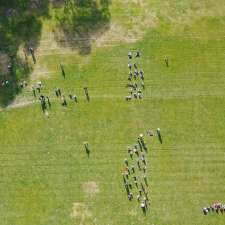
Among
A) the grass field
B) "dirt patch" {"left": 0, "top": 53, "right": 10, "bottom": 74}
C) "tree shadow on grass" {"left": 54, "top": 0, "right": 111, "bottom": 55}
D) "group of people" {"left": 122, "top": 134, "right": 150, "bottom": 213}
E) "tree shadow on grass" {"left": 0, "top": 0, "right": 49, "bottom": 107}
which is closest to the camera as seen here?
the grass field

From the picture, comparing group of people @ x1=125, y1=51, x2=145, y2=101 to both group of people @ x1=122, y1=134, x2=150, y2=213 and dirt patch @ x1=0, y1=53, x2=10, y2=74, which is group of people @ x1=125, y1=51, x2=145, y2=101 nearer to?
group of people @ x1=122, y1=134, x2=150, y2=213

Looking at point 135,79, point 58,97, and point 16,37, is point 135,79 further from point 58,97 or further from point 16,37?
point 16,37

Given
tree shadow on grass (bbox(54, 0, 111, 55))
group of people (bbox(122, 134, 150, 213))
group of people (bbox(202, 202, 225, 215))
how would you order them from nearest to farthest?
group of people (bbox(202, 202, 225, 215)), group of people (bbox(122, 134, 150, 213)), tree shadow on grass (bbox(54, 0, 111, 55))

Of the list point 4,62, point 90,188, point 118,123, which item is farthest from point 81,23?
point 90,188

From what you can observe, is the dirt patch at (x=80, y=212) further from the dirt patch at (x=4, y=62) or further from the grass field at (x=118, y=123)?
the dirt patch at (x=4, y=62)

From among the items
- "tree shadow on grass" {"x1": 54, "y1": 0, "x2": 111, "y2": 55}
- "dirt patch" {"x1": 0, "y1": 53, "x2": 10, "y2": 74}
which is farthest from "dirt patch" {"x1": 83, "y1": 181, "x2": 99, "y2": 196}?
"dirt patch" {"x1": 0, "y1": 53, "x2": 10, "y2": 74}

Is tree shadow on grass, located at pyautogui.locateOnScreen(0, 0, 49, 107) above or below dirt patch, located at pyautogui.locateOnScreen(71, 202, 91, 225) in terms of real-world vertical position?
above
